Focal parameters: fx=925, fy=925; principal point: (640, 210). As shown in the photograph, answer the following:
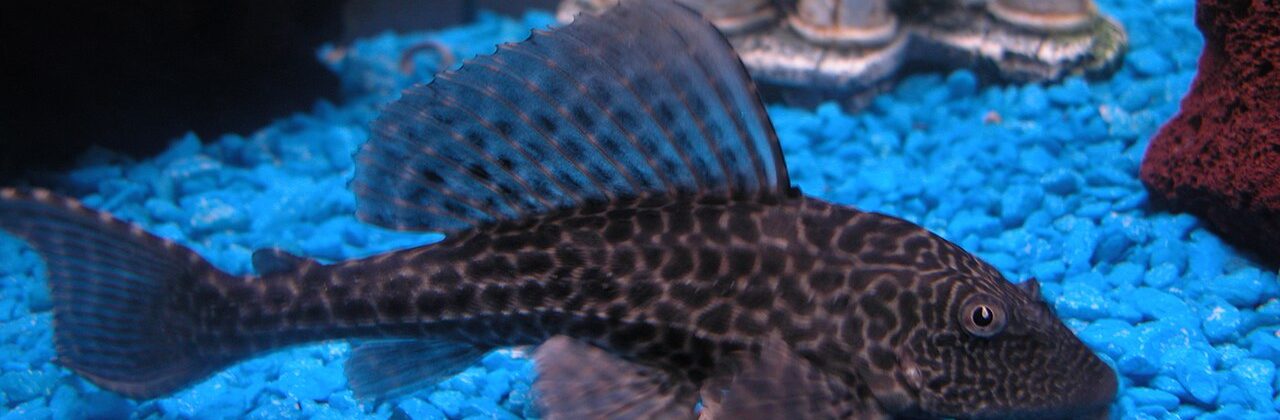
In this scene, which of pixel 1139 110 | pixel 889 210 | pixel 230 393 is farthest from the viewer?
pixel 1139 110

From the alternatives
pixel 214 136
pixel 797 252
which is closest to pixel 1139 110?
pixel 797 252

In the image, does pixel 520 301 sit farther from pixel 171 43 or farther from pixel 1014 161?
pixel 171 43

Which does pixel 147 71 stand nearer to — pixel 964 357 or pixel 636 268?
pixel 636 268

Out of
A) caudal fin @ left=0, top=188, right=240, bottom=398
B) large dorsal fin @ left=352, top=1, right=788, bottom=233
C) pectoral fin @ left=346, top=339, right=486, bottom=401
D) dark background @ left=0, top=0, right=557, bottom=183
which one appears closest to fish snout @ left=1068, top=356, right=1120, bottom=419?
large dorsal fin @ left=352, top=1, right=788, bottom=233

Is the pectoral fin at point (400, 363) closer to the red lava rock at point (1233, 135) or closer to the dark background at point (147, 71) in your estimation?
the red lava rock at point (1233, 135)

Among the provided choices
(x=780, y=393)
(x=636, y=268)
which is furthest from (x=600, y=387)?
(x=780, y=393)

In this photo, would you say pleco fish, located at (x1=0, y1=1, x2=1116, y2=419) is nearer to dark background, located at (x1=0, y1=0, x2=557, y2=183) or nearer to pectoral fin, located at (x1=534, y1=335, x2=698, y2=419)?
pectoral fin, located at (x1=534, y1=335, x2=698, y2=419)

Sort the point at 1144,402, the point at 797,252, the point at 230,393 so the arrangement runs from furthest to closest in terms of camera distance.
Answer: the point at 230,393, the point at 1144,402, the point at 797,252
